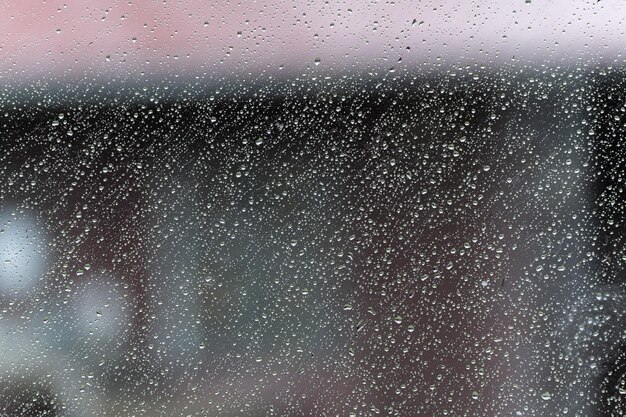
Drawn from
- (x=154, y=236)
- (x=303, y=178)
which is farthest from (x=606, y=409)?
(x=154, y=236)

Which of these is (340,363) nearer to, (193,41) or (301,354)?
(301,354)

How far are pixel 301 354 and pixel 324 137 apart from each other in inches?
15.7

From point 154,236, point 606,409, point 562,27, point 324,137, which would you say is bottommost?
point 606,409

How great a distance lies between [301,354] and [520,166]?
1.71ft

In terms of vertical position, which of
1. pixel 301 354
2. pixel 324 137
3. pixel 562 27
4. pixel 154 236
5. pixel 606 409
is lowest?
pixel 606 409

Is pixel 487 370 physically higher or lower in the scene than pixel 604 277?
lower

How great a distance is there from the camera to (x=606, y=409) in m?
0.82

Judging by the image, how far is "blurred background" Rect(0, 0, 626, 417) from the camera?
2.76 feet

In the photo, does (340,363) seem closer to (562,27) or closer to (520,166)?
(520,166)

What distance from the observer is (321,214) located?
0.86 metres

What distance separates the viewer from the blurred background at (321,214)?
840 millimetres

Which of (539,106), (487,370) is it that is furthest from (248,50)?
(487,370)

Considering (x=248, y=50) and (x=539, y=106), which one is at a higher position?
(x=248, y=50)

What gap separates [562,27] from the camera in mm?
851
